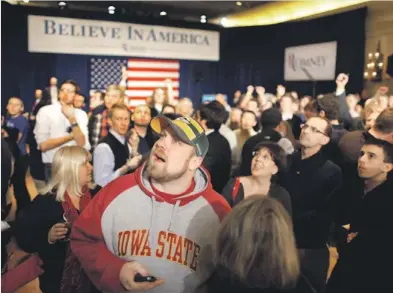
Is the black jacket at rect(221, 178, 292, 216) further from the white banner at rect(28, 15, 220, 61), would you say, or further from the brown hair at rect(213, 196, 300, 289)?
the white banner at rect(28, 15, 220, 61)

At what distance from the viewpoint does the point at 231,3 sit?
9719 mm

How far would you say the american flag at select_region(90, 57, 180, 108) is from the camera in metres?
9.67

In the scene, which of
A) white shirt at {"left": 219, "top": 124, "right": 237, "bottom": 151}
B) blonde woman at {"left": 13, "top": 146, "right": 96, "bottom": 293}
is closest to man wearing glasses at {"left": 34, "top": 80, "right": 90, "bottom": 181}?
white shirt at {"left": 219, "top": 124, "right": 237, "bottom": 151}

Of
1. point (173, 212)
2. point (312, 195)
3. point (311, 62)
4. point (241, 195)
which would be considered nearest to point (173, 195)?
point (173, 212)

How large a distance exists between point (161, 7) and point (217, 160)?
303 inches

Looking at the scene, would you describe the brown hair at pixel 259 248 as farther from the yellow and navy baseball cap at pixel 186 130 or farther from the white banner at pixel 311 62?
the white banner at pixel 311 62

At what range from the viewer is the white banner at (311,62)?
8.59 m

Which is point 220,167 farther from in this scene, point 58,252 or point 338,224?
point 58,252

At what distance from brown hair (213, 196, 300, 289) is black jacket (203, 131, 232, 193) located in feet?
5.98

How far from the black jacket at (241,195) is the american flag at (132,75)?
7516 millimetres

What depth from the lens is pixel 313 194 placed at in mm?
2408

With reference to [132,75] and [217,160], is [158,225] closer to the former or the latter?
[217,160]

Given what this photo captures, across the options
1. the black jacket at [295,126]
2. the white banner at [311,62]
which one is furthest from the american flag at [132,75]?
the black jacket at [295,126]

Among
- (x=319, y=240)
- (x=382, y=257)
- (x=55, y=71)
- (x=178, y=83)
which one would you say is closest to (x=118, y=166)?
(x=319, y=240)
